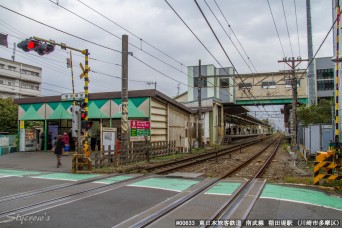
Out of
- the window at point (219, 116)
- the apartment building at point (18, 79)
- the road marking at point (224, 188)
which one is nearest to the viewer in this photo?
the road marking at point (224, 188)

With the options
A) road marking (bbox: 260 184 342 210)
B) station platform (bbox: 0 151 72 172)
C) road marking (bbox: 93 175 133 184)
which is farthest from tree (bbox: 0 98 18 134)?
road marking (bbox: 260 184 342 210)

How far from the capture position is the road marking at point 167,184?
10.1 metres

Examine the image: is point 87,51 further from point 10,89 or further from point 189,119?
point 10,89

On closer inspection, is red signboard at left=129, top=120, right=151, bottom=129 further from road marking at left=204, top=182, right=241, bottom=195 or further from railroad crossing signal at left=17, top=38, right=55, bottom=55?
road marking at left=204, top=182, right=241, bottom=195

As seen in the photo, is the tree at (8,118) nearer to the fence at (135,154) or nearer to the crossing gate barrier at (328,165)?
the fence at (135,154)

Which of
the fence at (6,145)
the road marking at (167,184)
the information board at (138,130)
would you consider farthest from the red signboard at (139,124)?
the fence at (6,145)

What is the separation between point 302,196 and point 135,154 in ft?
34.4

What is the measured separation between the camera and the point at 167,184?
10.7 metres

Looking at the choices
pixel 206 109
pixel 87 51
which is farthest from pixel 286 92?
pixel 87 51

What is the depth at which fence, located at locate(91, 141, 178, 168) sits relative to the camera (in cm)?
1525

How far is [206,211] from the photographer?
23.1 feet

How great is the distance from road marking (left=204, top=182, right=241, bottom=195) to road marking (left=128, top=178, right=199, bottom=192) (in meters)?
0.88

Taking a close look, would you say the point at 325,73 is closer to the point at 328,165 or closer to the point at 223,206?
the point at 328,165

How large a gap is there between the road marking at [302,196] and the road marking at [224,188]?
0.95 m
